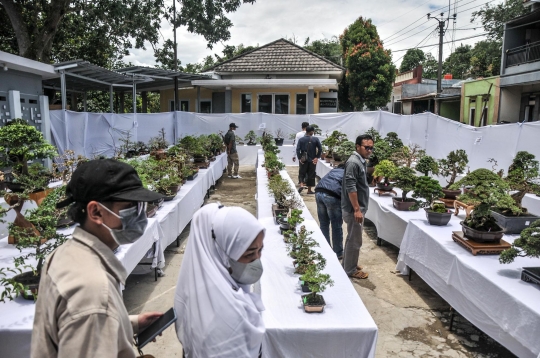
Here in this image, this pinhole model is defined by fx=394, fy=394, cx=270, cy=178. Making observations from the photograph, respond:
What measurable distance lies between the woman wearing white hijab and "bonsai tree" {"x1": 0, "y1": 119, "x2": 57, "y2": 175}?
12.9 ft

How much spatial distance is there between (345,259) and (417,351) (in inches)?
60.4

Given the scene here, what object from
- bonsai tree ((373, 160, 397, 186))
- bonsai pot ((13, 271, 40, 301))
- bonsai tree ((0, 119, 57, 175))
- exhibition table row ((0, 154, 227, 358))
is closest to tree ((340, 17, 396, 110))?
exhibition table row ((0, 154, 227, 358))

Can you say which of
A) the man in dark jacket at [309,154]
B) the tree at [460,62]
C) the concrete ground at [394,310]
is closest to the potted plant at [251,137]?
the man in dark jacket at [309,154]

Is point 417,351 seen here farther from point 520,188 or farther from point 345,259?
point 520,188

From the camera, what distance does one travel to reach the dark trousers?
374 inches

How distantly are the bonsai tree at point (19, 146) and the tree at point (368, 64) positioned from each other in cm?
2172

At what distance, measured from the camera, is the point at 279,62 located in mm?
19922

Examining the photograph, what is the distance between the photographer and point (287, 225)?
13.9ft

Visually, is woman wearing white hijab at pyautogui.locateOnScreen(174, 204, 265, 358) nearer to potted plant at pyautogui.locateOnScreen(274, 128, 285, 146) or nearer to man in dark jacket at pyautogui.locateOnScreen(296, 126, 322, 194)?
man in dark jacket at pyautogui.locateOnScreen(296, 126, 322, 194)

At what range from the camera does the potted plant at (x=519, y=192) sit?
4.36 metres

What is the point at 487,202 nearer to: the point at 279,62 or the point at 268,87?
the point at 268,87

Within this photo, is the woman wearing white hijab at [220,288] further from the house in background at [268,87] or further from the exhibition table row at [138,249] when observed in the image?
the house in background at [268,87]

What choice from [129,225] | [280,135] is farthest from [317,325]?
[280,135]

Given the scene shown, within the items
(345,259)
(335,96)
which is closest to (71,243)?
(345,259)
